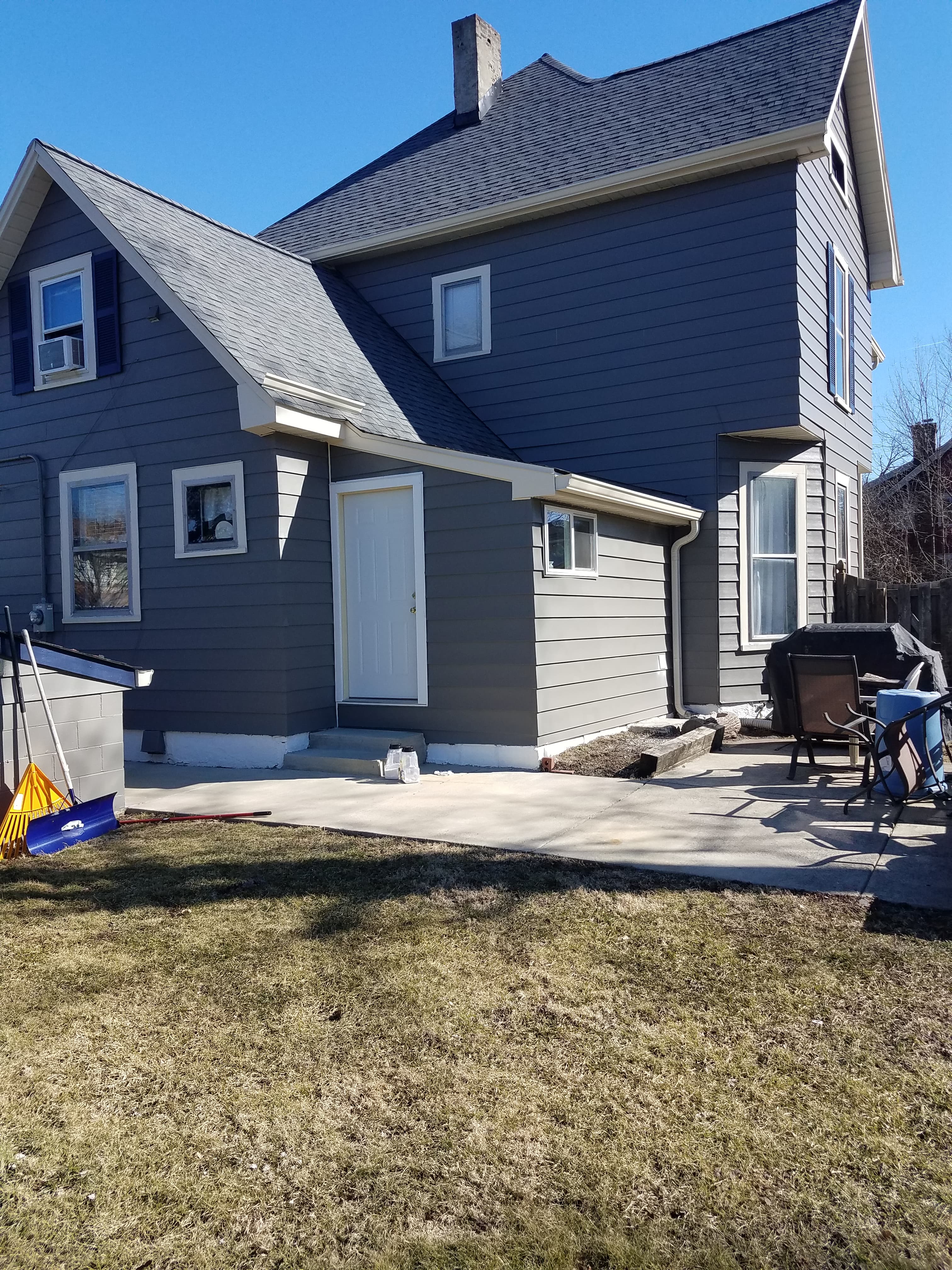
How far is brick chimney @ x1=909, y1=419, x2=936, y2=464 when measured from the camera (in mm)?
24828

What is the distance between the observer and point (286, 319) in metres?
10.2

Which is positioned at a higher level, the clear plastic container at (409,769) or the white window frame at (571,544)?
the white window frame at (571,544)

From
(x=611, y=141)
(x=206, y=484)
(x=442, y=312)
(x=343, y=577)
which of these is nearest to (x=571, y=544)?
(x=343, y=577)

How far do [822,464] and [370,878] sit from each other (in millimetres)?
8875

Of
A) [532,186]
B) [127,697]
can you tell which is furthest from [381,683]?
[532,186]

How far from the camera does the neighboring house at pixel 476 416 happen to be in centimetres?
855

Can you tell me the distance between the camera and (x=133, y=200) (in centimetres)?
1014

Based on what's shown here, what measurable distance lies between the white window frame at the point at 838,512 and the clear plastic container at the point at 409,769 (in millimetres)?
7131

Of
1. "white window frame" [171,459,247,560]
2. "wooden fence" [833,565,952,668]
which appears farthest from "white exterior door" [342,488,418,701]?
"wooden fence" [833,565,952,668]

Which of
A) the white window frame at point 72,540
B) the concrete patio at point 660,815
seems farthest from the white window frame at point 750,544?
the white window frame at point 72,540

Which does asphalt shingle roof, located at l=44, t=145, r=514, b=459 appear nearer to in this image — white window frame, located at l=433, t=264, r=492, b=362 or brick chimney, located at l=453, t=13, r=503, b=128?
white window frame, located at l=433, t=264, r=492, b=362

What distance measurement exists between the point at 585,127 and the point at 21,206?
709cm

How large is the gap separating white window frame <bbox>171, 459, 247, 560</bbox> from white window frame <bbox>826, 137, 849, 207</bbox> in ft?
26.3

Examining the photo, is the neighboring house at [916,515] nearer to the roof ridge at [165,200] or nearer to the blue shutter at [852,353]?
the blue shutter at [852,353]
